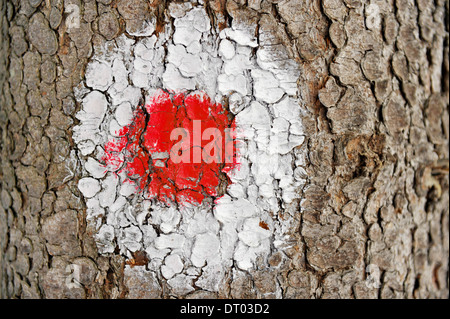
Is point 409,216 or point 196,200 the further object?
point 409,216

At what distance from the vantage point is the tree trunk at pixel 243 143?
2.61 ft

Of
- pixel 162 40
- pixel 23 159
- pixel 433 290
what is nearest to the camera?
pixel 162 40

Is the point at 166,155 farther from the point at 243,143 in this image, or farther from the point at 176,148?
the point at 243,143

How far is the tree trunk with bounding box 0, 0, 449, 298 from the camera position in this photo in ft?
2.61

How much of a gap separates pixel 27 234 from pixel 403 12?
1.04 meters

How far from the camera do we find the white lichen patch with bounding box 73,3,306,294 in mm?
793

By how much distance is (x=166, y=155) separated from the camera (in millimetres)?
806

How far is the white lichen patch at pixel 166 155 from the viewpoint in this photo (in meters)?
0.79

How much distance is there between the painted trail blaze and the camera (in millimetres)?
799

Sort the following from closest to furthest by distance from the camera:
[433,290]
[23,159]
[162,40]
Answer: [162,40] → [23,159] → [433,290]

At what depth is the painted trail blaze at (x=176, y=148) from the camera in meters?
0.80

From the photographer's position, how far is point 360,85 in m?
0.83
